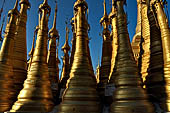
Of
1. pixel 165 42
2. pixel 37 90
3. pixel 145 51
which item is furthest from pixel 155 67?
pixel 37 90

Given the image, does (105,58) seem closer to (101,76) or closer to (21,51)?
(101,76)

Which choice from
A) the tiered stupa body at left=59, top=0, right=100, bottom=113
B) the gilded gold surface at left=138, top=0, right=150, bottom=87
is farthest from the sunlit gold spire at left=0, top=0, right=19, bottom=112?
the gilded gold surface at left=138, top=0, right=150, bottom=87

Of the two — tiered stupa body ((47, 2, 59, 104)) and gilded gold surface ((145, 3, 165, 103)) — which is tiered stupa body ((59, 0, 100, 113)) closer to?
gilded gold surface ((145, 3, 165, 103))

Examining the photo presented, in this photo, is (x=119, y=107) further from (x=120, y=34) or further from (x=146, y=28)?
(x=146, y=28)

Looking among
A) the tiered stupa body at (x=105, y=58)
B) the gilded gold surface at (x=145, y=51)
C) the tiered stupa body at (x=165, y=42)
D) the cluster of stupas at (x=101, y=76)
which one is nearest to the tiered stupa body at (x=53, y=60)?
the cluster of stupas at (x=101, y=76)

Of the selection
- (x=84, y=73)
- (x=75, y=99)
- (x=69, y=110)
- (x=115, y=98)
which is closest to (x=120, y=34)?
(x=84, y=73)

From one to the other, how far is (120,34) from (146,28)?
320 cm

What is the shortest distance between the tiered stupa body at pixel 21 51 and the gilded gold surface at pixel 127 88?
604 centimetres

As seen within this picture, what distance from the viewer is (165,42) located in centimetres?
747

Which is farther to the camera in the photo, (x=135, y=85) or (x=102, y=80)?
(x=102, y=80)

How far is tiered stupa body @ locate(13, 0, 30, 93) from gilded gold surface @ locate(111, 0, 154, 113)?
6.04m

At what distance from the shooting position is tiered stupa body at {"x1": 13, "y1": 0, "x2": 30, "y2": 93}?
994 centimetres

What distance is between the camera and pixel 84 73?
747 cm

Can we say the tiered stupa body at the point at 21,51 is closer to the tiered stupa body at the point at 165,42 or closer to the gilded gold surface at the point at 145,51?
the gilded gold surface at the point at 145,51
